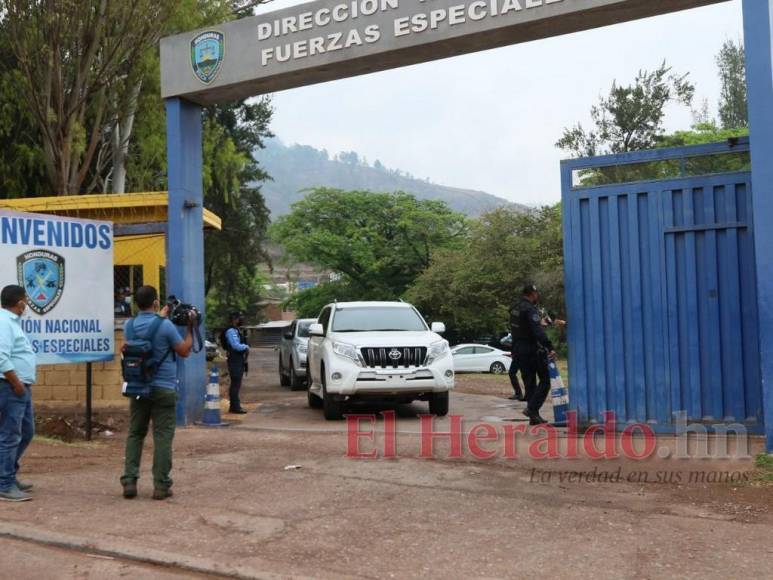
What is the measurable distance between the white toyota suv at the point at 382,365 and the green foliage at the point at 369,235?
116 feet

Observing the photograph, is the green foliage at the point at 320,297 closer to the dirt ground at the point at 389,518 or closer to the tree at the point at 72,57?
the tree at the point at 72,57

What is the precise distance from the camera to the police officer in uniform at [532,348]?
10445 millimetres

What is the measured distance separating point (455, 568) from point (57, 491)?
154 inches

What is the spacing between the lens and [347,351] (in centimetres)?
1145

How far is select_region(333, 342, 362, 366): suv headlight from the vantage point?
37.3 feet

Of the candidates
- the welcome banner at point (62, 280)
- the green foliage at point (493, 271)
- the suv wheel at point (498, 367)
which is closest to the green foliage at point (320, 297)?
the green foliage at point (493, 271)

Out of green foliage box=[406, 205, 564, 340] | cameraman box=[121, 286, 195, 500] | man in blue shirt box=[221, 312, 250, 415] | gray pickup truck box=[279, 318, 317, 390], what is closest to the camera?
cameraman box=[121, 286, 195, 500]

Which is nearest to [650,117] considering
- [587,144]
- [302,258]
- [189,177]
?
[587,144]

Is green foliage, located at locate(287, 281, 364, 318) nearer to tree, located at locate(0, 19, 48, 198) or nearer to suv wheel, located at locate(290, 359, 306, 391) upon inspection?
suv wheel, located at locate(290, 359, 306, 391)

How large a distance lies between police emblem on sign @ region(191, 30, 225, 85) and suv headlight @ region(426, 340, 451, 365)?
→ 4949mm

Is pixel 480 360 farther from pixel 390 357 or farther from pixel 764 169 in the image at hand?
pixel 764 169

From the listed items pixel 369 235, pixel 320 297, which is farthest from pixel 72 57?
pixel 320 297

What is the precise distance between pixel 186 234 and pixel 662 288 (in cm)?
649

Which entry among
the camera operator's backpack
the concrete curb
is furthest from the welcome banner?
the concrete curb
